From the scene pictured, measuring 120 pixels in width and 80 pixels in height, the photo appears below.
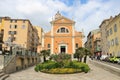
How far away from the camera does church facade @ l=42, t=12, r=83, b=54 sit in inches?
2482

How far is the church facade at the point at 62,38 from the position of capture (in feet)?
207

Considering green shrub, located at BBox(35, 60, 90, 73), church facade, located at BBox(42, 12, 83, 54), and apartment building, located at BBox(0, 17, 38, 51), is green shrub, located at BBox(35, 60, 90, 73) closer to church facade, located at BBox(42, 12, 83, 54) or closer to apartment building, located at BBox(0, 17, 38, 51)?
church facade, located at BBox(42, 12, 83, 54)

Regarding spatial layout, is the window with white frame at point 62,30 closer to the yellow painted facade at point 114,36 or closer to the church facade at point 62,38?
the church facade at point 62,38

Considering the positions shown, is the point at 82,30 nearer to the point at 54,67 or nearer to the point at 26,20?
the point at 26,20

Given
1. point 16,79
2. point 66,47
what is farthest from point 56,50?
point 16,79

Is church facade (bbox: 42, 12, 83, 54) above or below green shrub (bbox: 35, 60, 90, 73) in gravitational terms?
above

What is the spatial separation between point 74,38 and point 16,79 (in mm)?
45315

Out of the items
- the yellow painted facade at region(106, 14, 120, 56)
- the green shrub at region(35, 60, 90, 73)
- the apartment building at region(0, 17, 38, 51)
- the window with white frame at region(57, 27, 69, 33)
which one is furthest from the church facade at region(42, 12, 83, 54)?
the green shrub at region(35, 60, 90, 73)

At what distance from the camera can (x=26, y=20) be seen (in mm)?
64812

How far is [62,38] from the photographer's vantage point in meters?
63.4

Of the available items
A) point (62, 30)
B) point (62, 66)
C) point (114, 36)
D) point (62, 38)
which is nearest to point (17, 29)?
point (62, 30)

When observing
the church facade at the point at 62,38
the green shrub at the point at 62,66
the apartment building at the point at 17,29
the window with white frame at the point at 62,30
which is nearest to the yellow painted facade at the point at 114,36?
the church facade at the point at 62,38

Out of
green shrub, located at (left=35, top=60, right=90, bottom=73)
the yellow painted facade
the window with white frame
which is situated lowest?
green shrub, located at (left=35, top=60, right=90, bottom=73)

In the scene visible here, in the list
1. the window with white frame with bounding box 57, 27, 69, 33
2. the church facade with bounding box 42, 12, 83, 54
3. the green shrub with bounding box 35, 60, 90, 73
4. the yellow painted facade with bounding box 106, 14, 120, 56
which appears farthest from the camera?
the window with white frame with bounding box 57, 27, 69, 33
